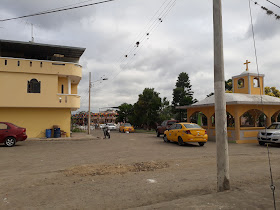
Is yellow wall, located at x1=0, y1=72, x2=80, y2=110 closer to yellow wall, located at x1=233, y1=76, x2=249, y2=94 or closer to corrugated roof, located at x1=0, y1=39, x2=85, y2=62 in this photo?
corrugated roof, located at x1=0, y1=39, x2=85, y2=62

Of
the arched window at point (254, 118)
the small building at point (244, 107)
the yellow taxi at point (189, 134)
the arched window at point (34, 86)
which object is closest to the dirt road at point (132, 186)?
the yellow taxi at point (189, 134)

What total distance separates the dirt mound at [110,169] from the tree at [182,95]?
3793 centimetres

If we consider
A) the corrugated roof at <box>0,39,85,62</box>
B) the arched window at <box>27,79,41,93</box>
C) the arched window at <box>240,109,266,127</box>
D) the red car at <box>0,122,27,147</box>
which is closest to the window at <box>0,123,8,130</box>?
the red car at <box>0,122,27,147</box>

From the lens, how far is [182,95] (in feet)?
188

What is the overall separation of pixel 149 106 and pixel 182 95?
736 inches

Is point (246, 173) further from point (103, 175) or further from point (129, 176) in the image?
point (103, 175)

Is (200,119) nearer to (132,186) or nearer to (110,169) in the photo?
(110,169)

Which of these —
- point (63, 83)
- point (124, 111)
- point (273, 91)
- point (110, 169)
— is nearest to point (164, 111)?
point (124, 111)

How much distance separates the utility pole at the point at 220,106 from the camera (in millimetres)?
5250

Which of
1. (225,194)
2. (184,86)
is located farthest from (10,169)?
(184,86)

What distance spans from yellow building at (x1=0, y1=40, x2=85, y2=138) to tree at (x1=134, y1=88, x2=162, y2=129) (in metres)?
18.7

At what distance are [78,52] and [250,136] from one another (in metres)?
19.3

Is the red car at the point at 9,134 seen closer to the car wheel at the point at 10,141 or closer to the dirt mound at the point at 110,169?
the car wheel at the point at 10,141

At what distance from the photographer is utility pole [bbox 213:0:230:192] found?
207 inches
